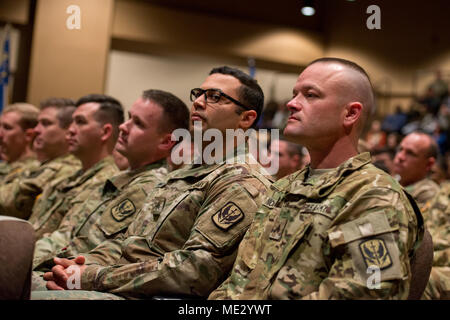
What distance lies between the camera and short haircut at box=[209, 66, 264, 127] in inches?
85.7

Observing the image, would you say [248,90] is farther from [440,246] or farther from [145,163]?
[440,246]

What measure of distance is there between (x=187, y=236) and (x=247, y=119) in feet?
1.80

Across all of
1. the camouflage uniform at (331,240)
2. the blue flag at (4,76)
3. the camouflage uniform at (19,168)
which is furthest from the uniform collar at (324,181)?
the blue flag at (4,76)

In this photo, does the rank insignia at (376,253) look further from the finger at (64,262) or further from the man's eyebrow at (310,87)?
the finger at (64,262)

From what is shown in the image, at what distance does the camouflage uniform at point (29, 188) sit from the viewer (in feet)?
12.0

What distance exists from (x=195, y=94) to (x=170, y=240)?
621 millimetres

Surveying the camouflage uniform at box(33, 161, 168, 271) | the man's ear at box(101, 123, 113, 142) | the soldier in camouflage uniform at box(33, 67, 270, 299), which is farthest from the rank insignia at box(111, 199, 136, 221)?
the man's ear at box(101, 123, 113, 142)

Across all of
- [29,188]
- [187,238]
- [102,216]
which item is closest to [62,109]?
[29,188]

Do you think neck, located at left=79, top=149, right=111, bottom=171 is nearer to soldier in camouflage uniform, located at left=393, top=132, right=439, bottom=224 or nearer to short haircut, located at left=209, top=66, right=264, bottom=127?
short haircut, located at left=209, top=66, right=264, bottom=127

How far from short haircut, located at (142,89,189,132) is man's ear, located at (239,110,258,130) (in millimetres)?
532

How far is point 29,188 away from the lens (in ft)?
12.1

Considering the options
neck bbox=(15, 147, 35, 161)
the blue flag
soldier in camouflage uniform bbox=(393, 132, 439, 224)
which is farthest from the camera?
the blue flag

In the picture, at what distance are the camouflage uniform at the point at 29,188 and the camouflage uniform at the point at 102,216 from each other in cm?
90
